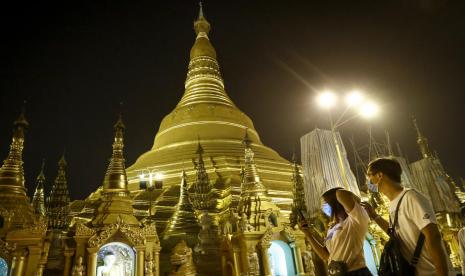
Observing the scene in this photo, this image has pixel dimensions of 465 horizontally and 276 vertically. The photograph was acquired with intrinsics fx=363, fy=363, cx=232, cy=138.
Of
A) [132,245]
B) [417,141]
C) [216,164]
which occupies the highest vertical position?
[417,141]

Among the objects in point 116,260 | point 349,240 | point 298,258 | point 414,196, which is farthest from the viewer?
point 298,258

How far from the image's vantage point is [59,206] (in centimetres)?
1452

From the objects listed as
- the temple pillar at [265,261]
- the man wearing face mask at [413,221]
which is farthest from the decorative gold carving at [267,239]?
the man wearing face mask at [413,221]

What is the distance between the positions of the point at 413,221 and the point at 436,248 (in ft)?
0.92

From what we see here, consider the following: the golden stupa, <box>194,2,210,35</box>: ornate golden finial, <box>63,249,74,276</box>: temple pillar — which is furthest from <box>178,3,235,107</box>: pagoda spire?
<box>63,249,74,276</box>: temple pillar

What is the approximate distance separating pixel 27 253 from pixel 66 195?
554cm

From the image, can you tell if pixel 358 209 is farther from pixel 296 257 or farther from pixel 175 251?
pixel 296 257

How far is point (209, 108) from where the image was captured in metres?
26.9

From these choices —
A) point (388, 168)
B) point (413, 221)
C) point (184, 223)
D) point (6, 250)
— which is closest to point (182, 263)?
point (184, 223)

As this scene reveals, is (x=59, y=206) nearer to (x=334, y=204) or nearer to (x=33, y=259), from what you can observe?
(x=33, y=259)

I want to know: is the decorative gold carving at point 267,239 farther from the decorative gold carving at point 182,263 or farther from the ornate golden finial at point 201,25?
the ornate golden finial at point 201,25

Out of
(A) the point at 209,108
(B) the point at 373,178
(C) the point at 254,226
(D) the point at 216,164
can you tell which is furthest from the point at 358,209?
(A) the point at 209,108

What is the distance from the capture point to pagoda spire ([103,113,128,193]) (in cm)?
1245

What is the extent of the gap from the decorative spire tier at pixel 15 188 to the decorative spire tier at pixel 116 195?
2011 millimetres
